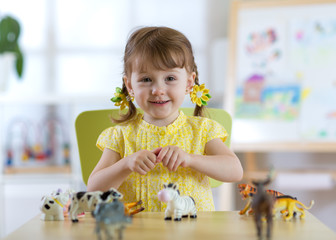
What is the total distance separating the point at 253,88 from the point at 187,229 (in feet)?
7.80

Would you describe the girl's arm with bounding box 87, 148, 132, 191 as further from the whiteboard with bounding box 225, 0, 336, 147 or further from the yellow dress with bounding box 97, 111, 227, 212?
the whiteboard with bounding box 225, 0, 336, 147

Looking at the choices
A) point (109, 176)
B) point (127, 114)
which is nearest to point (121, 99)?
point (127, 114)

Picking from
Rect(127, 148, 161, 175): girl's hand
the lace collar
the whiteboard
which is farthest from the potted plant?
Rect(127, 148, 161, 175): girl's hand

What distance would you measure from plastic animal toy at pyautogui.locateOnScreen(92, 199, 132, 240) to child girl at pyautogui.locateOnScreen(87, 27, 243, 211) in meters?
0.30

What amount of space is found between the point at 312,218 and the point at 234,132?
2193 millimetres

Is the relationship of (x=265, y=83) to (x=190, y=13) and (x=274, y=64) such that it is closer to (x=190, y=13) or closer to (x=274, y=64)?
(x=274, y=64)

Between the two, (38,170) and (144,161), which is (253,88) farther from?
(144,161)

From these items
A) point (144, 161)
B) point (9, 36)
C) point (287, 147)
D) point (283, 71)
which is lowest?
point (287, 147)

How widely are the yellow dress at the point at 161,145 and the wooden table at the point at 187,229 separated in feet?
1.03

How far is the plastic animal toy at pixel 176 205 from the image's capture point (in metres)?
0.81

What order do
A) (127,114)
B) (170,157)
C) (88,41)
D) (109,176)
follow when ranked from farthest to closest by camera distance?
(88,41)
(127,114)
(109,176)
(170,157)

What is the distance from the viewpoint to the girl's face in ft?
3.62

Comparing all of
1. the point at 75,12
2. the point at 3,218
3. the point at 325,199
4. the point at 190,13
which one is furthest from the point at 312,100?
the point at 3,218

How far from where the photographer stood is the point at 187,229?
28.7 inches
